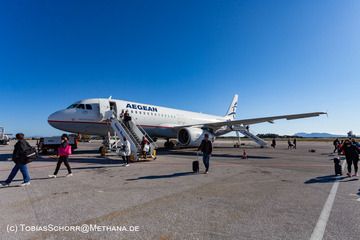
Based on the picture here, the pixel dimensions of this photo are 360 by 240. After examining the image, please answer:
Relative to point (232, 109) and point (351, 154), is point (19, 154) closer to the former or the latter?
point (351, 154)

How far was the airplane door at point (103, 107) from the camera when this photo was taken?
1644cm

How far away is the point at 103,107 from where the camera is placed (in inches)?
658

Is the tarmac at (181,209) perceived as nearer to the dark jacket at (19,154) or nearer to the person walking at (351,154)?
the dark jacket at (19,154)

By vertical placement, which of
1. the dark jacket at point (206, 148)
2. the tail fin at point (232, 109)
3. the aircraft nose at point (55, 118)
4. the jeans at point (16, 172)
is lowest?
the jeans at point (16, 172)

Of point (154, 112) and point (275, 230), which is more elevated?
point (154, 112)

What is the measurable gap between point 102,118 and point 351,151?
1488cm

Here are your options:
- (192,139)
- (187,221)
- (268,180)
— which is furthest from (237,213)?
(192,139)

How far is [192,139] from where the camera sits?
734 inches

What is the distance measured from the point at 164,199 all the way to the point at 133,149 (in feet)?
→ 26.6

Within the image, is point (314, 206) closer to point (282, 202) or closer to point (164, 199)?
point (282, 202)

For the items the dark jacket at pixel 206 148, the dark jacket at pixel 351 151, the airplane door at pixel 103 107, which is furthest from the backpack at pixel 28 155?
the dark jacket at pixel 351 151

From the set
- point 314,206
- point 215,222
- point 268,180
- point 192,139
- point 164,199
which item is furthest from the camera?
point 192,139

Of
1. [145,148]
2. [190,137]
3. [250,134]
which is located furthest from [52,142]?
[250,134]

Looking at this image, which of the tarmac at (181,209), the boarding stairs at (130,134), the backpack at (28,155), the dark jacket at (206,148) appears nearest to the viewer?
the tarmac at (181,209)
